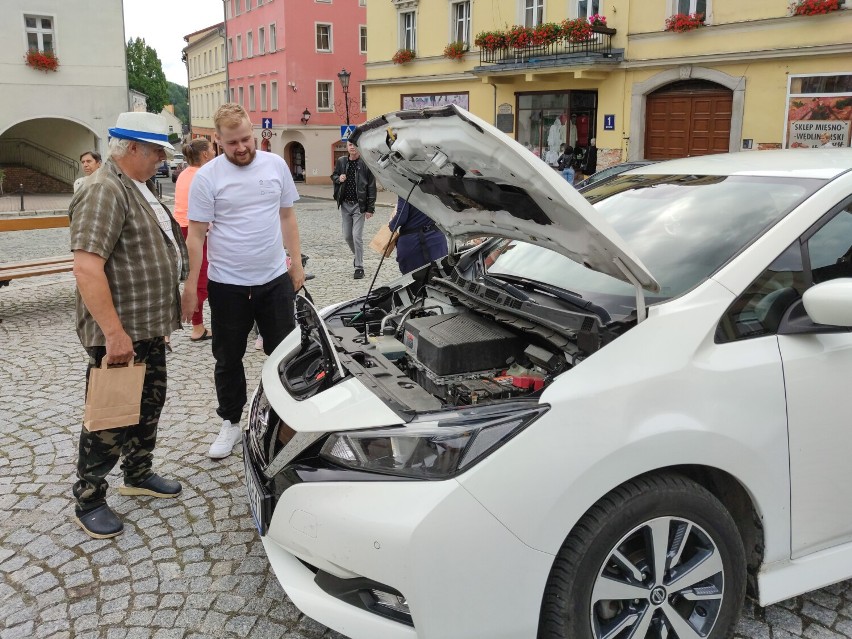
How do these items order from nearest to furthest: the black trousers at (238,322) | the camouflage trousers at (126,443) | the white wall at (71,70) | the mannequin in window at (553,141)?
1. the camouflage trousers at (126,443)
2. the black trousers at (238,322)
3. the mannequin in window at (553,141)
4. the white wall at (71,70)

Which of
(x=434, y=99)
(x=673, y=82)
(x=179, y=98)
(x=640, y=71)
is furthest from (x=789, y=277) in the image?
(x=179, y=98)

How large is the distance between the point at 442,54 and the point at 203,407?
24549mm

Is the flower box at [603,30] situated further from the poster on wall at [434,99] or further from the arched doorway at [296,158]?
the arched doorway at [296,158]

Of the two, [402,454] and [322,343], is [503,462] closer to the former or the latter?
[402,454]

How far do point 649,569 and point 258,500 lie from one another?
1339 mm

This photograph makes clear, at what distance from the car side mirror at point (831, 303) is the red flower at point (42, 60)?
30.9m

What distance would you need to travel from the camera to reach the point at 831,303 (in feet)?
7.70

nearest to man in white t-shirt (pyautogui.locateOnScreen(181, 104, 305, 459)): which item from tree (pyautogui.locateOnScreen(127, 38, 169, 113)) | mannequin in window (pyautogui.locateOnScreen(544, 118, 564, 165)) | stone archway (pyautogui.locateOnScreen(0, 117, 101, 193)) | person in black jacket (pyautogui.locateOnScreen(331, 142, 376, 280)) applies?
person in black jacket (pyautogui.locateOnScreen(331, 142, 376, 280))

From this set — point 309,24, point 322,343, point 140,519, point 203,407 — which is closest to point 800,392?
point 322,343

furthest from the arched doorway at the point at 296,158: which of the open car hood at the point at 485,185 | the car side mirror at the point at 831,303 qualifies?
the car side mirror at the point at 831,303

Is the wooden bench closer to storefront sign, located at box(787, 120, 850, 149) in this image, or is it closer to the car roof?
the car roof

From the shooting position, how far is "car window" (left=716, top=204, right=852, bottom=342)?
2.47 m

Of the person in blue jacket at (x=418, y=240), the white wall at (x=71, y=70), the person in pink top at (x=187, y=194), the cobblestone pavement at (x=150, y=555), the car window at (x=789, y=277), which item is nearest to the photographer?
the car window at (x=789, y=277)

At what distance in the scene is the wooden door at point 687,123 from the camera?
1986 centimetres
